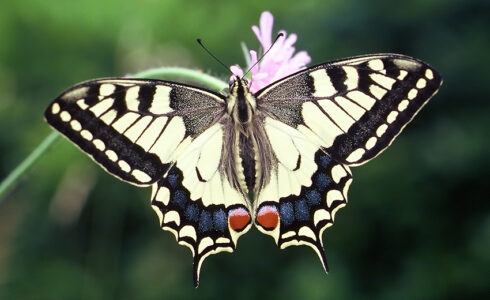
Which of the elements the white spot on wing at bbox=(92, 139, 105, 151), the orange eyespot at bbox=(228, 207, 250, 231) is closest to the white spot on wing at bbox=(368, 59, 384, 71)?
the orange eyespot at bbox=(228, 207, 250, 231)

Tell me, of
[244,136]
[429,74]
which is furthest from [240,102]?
[429,74]

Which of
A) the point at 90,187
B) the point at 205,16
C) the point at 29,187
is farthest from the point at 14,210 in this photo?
the point at 205,16

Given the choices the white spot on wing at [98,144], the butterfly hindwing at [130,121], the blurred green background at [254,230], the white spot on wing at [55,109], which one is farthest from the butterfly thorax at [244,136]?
the blurred green background at [254,230]

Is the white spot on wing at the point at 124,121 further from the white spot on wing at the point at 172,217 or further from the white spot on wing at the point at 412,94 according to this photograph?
the white spot on wing at the point at 412,94

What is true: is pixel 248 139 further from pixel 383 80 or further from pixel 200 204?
pixel 383 80

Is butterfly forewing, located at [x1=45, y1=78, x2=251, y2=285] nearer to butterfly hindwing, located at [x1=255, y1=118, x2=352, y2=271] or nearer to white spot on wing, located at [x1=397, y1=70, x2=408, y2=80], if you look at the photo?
butterfly hindwing, located at [x1=255, y1=118, x2=352, y2=271]
